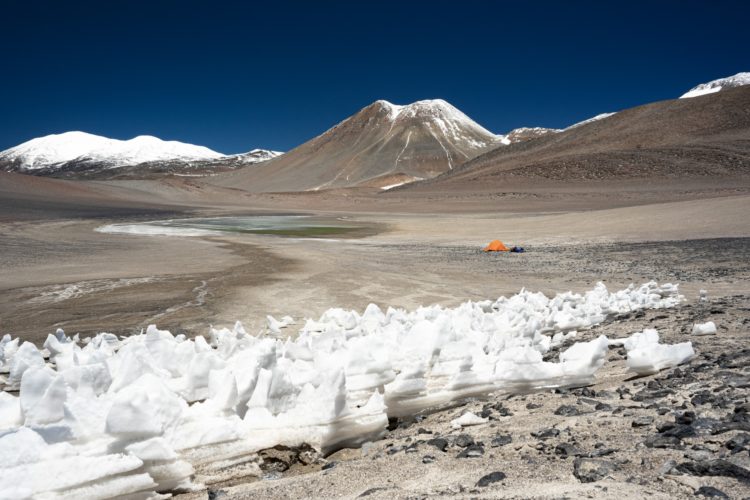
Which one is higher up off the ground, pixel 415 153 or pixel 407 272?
pixel 415 153

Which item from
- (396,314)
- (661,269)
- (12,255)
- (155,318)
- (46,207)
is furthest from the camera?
(46,207)

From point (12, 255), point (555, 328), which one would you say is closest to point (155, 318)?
point (555, 328)

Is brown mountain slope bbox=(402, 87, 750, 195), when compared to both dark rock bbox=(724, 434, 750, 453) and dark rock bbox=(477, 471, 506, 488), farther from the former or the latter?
dark rock bbox=(477, 471, 506, 488)

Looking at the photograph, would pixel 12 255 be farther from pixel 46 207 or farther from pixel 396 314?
pixel 46 207

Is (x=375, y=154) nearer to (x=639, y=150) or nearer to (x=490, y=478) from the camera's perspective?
(x=639, y=150)

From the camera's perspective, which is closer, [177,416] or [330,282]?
[177,416]

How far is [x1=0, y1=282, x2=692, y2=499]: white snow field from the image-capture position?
2645 millimetres

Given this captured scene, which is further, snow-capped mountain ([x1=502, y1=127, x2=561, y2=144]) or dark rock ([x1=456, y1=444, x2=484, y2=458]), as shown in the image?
snow-capped mountain ([x1=502, y1=127, x2=561, y2=144])

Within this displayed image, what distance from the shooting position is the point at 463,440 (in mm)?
3027

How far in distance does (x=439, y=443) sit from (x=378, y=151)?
153 meters

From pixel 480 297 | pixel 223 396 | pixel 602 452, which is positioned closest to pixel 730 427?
pixel 602 452

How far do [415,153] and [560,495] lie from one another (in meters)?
151

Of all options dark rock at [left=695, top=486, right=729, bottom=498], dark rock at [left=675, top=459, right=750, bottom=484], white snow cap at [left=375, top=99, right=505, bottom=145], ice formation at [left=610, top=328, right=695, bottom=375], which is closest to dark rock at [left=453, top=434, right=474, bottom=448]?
dark rock at [left=675, top=459, right=750, bottom=484]

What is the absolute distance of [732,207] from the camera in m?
24.8
